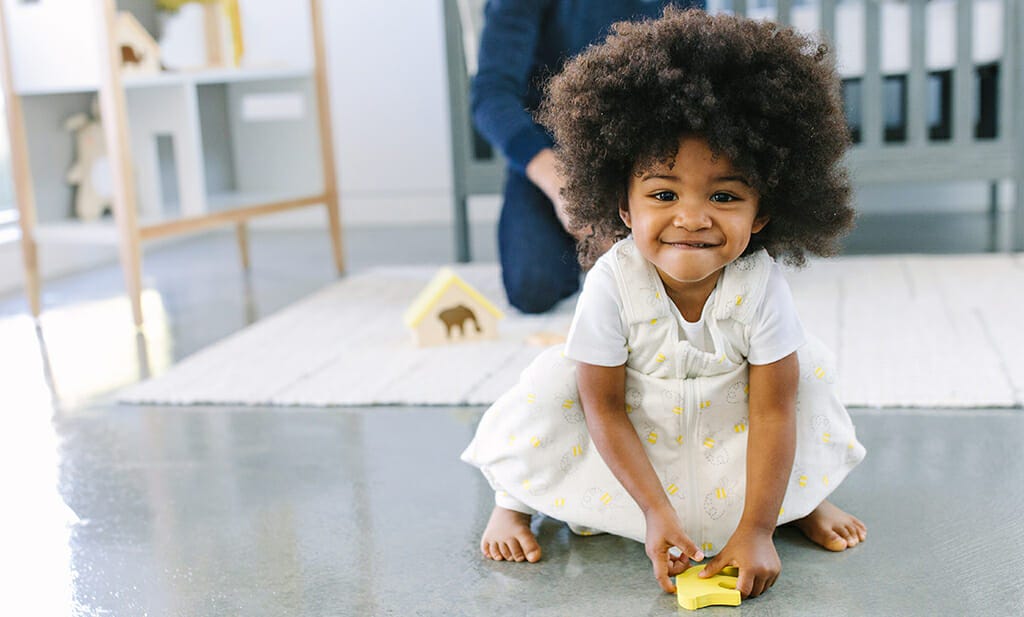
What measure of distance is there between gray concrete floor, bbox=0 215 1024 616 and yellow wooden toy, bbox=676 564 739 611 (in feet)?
0.04

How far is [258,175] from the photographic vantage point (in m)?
3.03

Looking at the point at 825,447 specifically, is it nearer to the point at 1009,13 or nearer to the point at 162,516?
the point at 162,516

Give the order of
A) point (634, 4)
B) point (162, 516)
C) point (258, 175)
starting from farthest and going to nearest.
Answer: point (258, 175), point (634, 4), point (162, 516)

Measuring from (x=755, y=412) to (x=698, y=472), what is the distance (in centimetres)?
8

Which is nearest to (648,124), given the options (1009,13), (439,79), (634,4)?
(634,4)

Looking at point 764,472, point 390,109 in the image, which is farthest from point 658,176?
point 390,109

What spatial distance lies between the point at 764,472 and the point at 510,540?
0.25m

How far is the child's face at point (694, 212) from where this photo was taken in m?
0.95

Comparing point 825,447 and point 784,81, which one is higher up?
point 784,81

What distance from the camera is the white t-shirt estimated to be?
997mm

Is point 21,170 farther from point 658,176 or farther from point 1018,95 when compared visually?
point 1018,95

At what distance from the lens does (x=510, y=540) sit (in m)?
1.07

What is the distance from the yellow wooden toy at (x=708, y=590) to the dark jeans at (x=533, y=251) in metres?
1.12

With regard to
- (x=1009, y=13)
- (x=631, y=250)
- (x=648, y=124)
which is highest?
Result: (x=1009, y=13)
